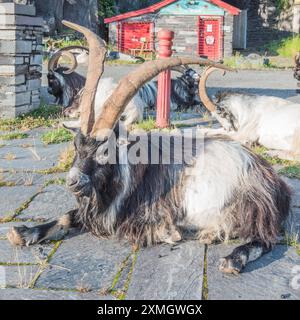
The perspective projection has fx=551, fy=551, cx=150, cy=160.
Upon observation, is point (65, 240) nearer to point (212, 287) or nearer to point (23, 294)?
point (23, 294)

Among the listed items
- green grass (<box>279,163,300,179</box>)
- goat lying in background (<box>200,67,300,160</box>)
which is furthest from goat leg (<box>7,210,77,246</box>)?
goat lying in background (<box>200,67,300,160</box>)

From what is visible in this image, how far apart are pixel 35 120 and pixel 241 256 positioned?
625 centimetres

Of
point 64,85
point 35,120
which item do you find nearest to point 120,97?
point 35,120

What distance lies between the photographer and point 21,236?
3969 millimetres

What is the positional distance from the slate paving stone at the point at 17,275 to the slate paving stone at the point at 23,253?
10cm

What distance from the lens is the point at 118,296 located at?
3.21 meters

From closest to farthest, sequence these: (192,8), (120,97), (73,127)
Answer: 1. (120,97)
2. (73,127)
3. (192,8)

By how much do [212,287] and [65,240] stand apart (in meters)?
1.30

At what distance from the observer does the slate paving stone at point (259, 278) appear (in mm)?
3240

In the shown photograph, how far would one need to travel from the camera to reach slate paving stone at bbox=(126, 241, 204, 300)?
3.24 m

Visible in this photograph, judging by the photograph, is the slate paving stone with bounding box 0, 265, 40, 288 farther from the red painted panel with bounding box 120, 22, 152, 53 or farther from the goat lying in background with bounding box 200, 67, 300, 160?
the red painted panel with bounding box 120, 22, 152, 53

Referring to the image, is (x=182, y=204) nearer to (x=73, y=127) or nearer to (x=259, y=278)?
(x=259, y=278)

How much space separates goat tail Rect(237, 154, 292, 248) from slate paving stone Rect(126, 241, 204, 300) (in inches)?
15.1
